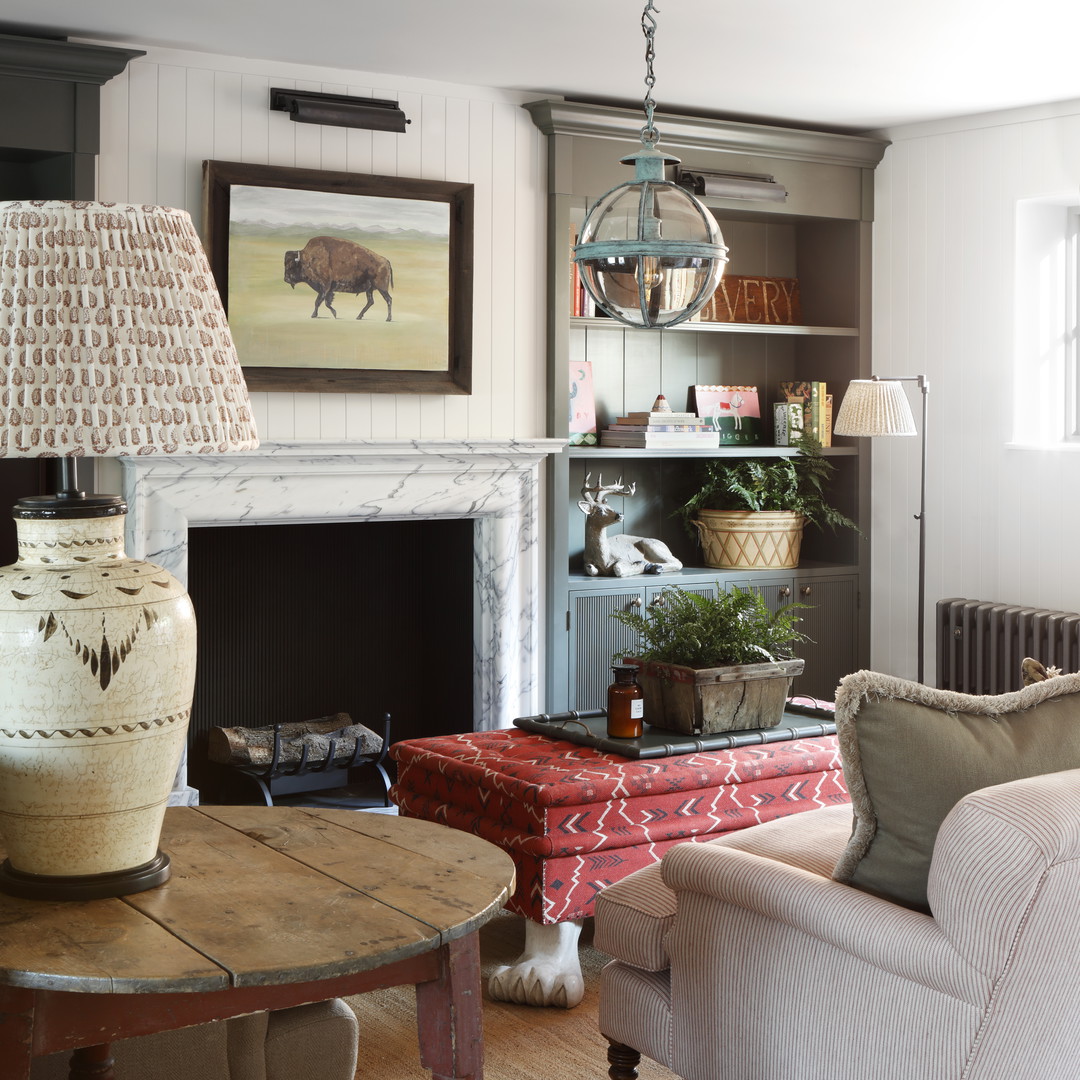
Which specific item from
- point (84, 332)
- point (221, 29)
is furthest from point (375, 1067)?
point (221, 29)

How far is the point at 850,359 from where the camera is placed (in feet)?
18.7

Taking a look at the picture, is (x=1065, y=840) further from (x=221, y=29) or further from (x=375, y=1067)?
(x=221, y=29)

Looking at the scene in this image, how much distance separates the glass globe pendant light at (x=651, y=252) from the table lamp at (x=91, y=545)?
91cm

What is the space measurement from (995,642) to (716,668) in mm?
2204

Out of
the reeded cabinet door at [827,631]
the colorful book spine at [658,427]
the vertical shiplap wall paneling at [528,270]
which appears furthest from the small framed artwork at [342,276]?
the reeded cabinet door at [827,631]

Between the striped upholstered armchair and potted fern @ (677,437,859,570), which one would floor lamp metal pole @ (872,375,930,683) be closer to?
potted fern @ (677,437,859,570)

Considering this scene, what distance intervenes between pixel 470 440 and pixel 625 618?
137cm

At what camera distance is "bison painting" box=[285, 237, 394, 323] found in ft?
14.7

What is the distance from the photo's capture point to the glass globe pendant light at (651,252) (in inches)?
91.3

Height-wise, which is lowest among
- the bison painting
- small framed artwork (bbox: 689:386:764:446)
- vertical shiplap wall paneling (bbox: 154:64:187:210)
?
small framed artwork (bbox: 689:386:764:446)

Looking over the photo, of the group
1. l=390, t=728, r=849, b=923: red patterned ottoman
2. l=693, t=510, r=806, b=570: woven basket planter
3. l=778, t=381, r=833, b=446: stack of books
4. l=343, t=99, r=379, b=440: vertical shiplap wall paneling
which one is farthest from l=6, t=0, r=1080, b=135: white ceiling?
l=390, t=728, r=849, b=923: red patterned ottoman

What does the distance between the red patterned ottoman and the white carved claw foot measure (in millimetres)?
73

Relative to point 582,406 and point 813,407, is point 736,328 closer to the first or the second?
point 813,407

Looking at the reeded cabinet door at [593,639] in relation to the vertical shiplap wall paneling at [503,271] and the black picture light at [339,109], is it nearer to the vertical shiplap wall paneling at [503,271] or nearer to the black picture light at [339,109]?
the vertical shiplap wall paneling at [503,271]
